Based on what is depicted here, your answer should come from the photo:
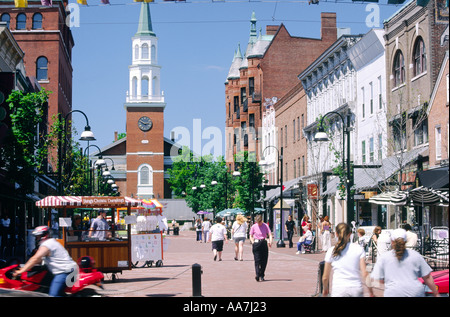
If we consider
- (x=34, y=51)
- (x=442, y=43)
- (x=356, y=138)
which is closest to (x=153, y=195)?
(x=34, y=51)

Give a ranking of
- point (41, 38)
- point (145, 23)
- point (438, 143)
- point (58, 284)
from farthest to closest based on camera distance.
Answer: point (145, 23) → point (41, 38) → point (438, 143) → point (58, 284)

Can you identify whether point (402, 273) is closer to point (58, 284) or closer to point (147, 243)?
point (58, 284)

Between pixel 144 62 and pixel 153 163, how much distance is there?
A: 49.9 ft

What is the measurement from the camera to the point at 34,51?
75.6 m

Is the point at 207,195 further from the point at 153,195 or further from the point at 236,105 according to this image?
the point at 153,195

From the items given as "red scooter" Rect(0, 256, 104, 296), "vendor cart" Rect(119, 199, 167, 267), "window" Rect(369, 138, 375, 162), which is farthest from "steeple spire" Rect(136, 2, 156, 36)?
"red scooter" Rect(0, 256, 104, 296)

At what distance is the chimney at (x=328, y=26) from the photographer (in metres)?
75.9

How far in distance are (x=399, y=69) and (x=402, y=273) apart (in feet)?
105

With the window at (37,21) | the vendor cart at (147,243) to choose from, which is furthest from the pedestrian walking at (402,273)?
the window at (37,21)

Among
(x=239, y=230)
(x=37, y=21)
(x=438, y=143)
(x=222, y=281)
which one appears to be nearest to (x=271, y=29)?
(x=37, y=21)

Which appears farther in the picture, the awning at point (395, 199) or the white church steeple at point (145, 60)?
the white church steeple at point (145, 60)

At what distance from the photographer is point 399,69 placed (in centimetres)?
4075

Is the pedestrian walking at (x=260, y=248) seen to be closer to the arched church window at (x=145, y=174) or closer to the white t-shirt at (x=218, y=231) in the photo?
the white t-shirt at (x=218, y=231)

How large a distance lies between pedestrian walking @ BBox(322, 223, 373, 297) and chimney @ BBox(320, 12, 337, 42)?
219ft
